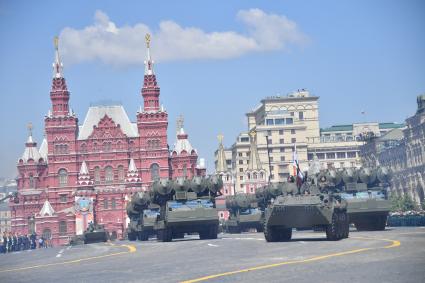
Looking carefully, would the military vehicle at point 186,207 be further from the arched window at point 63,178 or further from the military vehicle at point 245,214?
the arched window at point 63,178

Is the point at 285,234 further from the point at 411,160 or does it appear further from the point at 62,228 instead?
the point at 62,228

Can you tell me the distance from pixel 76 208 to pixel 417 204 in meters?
60.8

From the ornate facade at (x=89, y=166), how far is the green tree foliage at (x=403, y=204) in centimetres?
5583

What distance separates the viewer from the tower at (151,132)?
454 ft

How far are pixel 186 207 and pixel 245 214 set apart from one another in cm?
2500

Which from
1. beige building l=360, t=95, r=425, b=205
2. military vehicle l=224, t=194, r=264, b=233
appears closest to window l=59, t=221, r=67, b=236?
beige building l=360, t=95, r=425, b=205

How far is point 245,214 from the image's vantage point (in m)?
70.0

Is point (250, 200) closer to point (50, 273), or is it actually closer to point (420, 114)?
point (420, 114)

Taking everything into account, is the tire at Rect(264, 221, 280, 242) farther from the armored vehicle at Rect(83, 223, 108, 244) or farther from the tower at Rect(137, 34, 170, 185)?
the tower at Rect(137, 34, 170, 185)

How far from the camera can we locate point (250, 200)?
71.0 m

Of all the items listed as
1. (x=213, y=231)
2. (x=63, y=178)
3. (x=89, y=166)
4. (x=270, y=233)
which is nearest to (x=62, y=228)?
(x=63, y=178)

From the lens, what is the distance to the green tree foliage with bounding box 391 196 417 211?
84.9m

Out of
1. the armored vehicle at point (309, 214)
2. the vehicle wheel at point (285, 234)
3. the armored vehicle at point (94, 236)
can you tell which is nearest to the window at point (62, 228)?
the armored vehicle at point (94, 236)

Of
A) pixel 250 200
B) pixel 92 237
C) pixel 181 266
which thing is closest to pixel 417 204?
pixel 250 200
